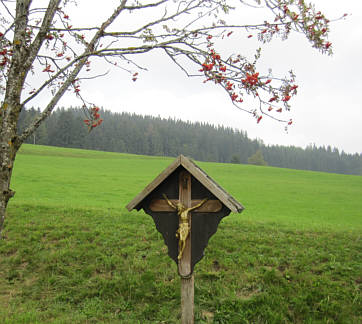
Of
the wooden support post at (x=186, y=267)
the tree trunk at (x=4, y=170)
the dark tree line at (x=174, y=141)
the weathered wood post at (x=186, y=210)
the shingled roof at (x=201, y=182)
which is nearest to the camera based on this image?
the shingled roof at (x=201, y=182)

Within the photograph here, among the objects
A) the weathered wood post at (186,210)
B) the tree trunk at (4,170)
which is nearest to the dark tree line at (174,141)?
the tree trunk at (4,170)

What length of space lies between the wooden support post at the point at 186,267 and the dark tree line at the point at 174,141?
68.2m

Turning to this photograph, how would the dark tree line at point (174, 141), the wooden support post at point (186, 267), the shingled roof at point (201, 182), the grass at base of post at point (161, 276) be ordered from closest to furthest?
1. the shingled roof at point (201, 182)
2. the wooden support post at point (186, 267)
3. the grass at base of post at point (161, 276)
4. the dark tree line at point (174, 141)

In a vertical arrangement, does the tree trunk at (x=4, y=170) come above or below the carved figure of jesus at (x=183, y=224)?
above

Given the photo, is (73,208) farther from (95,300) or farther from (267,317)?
(267,317)

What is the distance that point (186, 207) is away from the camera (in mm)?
3773

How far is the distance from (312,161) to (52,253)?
142m

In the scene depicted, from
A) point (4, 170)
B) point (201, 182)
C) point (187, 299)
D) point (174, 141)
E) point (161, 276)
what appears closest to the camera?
point (201, 182)

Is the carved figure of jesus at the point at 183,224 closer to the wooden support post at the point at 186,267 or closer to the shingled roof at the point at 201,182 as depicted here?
the wooden support post at the point at 186,267

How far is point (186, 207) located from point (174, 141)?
338 feet

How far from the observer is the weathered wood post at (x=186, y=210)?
366cm

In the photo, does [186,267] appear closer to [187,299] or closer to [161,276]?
[187,299]

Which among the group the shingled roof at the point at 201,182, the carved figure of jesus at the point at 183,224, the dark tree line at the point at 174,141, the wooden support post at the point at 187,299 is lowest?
the wooden support post at the point at 187,299

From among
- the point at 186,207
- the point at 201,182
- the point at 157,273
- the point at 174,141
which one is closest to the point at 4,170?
the point at 186,207
